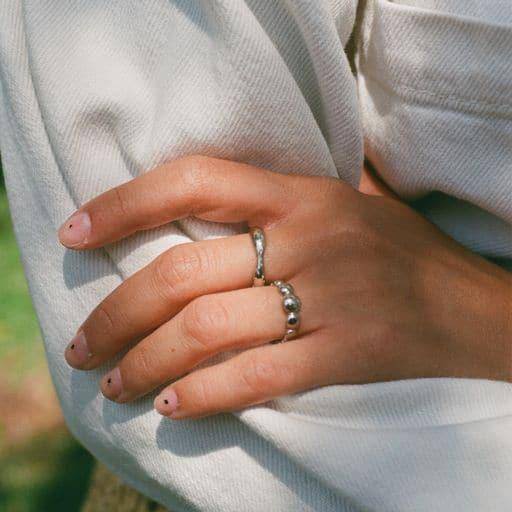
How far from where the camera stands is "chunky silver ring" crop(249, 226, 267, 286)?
777 mm

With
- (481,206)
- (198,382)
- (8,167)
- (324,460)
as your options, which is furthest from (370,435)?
(8,167)

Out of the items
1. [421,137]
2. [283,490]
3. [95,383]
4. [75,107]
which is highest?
[75,107]

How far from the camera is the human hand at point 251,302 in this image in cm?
75

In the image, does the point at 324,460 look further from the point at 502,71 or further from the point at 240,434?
the point at 502,71

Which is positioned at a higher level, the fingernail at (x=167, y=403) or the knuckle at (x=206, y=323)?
the knuckle at (x=206, y=323)

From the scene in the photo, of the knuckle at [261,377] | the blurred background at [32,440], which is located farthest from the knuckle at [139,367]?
the blurred background at [32,440]

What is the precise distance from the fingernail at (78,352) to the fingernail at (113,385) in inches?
1.4

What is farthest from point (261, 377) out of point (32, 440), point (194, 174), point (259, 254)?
point (32, 440)

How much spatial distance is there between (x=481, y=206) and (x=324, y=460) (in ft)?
1.22

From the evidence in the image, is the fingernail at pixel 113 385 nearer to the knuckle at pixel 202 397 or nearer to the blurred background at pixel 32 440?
the knuckle at pixel 202 397

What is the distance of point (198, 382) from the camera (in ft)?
2.47

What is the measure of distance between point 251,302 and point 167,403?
0.15 metres

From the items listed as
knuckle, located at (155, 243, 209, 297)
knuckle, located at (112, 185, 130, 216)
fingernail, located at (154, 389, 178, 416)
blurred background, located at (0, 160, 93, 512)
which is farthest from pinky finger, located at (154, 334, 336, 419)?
blurred background, located at (0, 160, 93, 512)

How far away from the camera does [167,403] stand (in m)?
0.75
